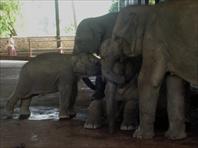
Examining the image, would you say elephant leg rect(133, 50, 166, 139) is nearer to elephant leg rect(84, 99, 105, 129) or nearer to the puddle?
elephant leg rect(84, 99, 105, 129)

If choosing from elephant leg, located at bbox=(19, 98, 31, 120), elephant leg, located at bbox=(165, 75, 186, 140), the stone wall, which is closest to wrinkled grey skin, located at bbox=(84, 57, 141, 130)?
elephant leg, located at bbox=(165, 75, 186, 140)

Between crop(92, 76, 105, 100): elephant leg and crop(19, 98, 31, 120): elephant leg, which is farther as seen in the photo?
crop(19, 98, 31, 120): elephant leg

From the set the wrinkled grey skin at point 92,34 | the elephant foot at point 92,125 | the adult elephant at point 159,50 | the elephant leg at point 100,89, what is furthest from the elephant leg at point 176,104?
the wrinkled grey skin at point 92,34

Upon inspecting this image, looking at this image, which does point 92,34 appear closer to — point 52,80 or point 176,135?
point 52,80

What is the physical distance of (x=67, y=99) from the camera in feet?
8.59

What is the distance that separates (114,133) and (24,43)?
487 inches

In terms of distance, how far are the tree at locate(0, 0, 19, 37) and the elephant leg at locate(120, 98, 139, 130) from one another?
15.5 m

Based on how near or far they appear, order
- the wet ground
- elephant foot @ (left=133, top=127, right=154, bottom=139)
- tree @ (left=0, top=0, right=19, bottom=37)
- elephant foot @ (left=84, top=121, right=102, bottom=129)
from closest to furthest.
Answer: the wet ground → elephant foot @ (left=133, top=127, right=154, bottom=139) → elephant foot @ (left=84, top=121, right=102, bottom=129) → tree @ (left=0, top=0, right=19, bottom=37)

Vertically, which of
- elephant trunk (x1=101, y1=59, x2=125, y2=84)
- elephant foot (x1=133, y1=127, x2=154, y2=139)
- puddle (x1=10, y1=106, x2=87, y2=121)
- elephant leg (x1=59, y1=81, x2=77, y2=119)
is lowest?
puddle (x1=10, y1=106, x2=87, y2=121)

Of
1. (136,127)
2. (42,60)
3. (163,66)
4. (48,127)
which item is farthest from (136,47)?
(42,60)

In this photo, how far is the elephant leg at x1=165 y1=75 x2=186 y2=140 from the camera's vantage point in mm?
1991

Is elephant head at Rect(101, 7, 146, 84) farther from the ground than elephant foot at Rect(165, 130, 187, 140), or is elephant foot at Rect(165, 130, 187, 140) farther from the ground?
elephant head at Rect(101, 7, 146, 84)

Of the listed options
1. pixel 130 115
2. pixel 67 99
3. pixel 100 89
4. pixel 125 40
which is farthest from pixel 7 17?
pixel 125 40

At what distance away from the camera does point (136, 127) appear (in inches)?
85.7
